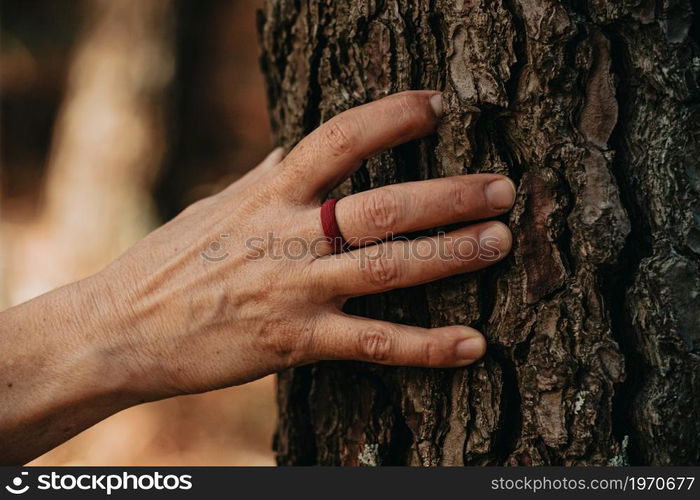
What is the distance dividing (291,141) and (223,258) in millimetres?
A: 492

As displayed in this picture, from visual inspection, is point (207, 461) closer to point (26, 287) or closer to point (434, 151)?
point (26, 287)

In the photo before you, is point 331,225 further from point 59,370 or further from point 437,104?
point 59,370

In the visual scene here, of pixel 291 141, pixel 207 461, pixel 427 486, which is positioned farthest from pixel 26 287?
pixel 427 486

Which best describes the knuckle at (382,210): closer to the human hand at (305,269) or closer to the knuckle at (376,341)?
the human hand at (305,269)

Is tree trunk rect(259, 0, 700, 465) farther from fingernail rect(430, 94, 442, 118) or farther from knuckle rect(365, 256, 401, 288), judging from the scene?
knuckle rect(365, 256, 401, 288)

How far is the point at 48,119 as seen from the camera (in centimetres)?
549

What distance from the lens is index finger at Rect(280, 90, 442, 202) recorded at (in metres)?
1.35

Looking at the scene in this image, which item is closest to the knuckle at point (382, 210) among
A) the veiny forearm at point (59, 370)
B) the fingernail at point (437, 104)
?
the fingernail at point (437, 104)

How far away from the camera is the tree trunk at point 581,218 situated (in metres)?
1.30

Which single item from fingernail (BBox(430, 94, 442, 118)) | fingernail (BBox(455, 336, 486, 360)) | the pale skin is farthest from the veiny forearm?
fingernail (BBox(430, 94, 442, 118))

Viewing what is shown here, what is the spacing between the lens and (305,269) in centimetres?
135

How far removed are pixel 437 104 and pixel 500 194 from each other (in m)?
0.23

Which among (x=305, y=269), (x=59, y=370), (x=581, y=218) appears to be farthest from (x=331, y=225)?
(x=59, y=370)

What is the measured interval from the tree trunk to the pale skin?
0.24ft
